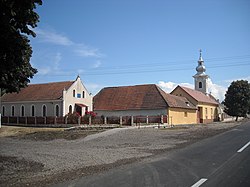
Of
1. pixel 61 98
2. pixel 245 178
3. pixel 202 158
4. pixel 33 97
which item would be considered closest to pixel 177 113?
pixel 61 98

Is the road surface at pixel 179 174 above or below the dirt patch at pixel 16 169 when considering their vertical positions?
above

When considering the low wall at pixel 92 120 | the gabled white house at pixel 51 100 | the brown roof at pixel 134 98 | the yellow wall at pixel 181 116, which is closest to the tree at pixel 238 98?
the yellow wall at pixel 181 116

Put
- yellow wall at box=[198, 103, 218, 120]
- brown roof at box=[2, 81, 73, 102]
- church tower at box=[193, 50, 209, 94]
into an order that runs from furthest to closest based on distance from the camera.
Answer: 1. church tower at box=[193, 50, 209, 94]
2. yellow wall at box=[198, 103, 218, 120]
3. brown roof at box=[2, 81, 73, 102]

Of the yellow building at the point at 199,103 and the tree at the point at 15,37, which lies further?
the yellow building at the point at 199,103

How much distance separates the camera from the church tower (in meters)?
81.1

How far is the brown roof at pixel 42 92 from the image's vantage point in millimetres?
50000

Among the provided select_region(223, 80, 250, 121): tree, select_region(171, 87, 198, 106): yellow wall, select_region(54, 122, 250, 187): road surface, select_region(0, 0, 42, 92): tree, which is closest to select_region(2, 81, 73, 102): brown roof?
select_region(171, 87, 198, 106): yellow wall

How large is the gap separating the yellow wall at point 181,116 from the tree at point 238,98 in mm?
14835

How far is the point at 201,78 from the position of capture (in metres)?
81.9

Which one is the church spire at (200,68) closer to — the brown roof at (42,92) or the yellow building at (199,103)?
the yellow building at (199,103)

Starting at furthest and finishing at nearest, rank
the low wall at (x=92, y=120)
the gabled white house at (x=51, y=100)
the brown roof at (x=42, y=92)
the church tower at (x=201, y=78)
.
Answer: the church tower at (x=201, y=78) < the brown roof at (x=42, y=92) < the gabled white house at (x=51, y=100) < the low wall at (x=92, y=120)

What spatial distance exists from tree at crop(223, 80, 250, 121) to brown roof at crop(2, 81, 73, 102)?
38582mm

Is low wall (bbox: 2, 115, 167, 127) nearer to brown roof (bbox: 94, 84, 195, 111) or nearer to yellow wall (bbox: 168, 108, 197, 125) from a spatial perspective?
yellow wall (bbox: 168, 108, 197, 125)

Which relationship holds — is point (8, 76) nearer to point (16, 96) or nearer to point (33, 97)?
point (33, 97)
